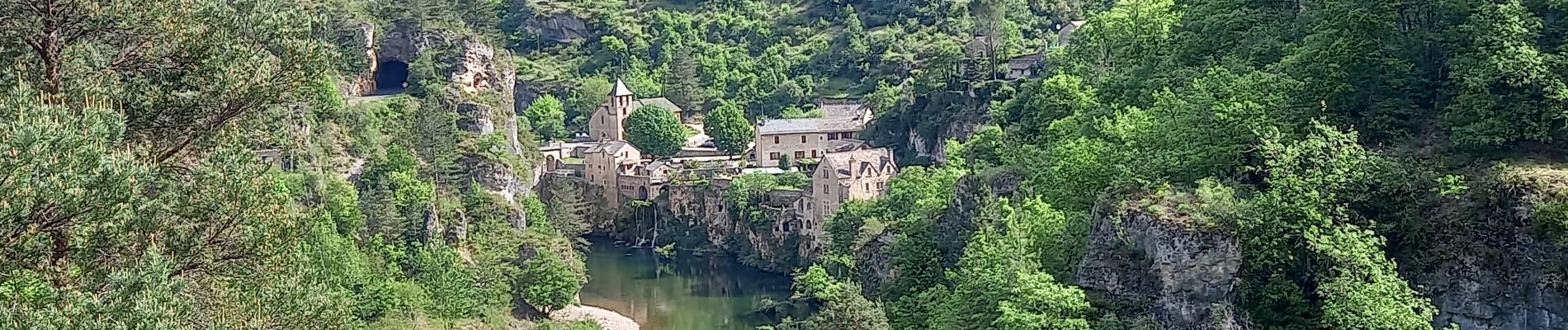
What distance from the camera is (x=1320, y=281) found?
77.8 feet

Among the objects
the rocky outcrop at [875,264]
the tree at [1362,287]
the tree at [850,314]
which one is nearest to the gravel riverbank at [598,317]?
the rocky outcrop at [875,264]

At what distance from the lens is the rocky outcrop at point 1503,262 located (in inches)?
890

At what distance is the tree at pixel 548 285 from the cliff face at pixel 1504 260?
3451 cm

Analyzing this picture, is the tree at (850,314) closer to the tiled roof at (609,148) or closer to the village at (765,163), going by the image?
the village at (765,163)

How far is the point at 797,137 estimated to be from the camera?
262 ft

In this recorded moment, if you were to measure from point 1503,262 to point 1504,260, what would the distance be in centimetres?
3

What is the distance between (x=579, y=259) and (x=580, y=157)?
69.6ft

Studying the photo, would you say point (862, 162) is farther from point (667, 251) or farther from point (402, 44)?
point (402, 44)

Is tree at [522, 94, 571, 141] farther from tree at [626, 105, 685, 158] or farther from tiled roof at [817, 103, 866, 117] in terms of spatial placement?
tiled roof at [817, 103, 866, 117]

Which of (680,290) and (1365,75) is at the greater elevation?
(1365,75)

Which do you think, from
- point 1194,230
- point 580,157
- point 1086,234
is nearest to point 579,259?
point 580,157

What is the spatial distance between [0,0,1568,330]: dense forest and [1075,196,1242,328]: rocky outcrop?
0.06 metres

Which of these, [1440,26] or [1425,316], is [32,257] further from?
[1440,26]

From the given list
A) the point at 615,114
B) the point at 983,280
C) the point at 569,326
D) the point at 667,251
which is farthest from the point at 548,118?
the point at 983,280
